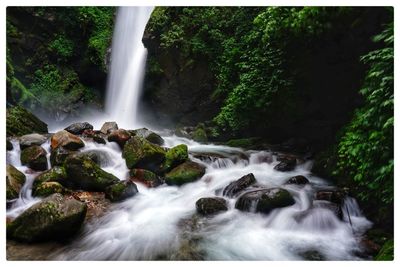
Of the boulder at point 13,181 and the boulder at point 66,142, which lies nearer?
the boulder at point 13,181

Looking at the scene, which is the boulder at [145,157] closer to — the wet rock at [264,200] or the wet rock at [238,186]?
the wet rock at [238,186]

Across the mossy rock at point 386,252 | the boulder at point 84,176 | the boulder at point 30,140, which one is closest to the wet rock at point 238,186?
the boulder at point 84,176

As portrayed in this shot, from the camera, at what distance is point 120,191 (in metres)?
4.91

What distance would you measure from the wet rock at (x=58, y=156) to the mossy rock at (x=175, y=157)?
1.78m

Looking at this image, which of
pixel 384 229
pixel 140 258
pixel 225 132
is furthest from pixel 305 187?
pixel 225 132

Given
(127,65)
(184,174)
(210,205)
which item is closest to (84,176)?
(184,174)

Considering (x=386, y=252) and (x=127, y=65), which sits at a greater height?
(x=127, y=65)

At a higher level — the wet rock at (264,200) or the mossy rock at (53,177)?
the wet rock at (264,200)

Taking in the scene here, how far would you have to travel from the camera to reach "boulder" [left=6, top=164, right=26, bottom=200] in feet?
15.1

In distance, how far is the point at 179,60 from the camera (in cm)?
982

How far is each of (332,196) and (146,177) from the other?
9.82 feet

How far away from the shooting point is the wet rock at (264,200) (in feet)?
14.2

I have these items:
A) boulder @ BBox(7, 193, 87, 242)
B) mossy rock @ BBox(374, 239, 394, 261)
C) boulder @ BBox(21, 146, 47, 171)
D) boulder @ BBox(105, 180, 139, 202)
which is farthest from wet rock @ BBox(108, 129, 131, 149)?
mossy rock @ BBox(374, 239, 394, 261)

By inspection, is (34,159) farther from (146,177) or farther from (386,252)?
(386,252)
